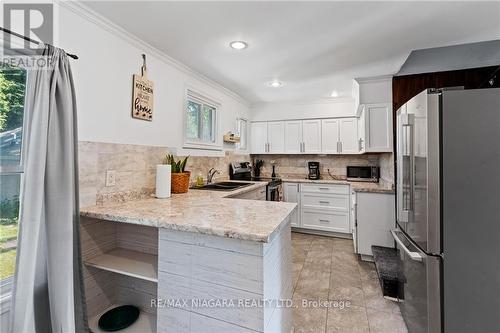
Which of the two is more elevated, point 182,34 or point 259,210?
point 182,34

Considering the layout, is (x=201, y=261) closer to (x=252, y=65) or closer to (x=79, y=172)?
(x=79, y=172)

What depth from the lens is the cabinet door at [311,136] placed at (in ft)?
13.7

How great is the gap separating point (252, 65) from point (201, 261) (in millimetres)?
2211

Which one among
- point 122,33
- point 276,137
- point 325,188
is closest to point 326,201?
point 325,188

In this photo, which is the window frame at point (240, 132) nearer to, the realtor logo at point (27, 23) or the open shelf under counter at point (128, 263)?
the open shelf under counter at point (128, 263)

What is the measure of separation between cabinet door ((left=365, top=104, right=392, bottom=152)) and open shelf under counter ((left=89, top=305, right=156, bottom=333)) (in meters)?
2.97

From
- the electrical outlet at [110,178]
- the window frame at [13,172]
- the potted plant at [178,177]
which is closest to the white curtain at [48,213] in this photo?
the window frame at [13,172]

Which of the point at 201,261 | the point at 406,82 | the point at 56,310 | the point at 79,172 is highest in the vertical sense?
the point at 406,82

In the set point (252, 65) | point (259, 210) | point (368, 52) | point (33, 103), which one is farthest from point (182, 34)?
point (368, 52)

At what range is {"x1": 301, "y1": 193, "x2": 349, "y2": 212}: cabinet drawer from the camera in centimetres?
369

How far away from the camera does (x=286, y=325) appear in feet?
4.87

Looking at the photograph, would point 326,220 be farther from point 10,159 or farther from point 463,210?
point 10,159

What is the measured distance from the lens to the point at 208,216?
133 cm

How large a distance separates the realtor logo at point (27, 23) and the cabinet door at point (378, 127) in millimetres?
3233
